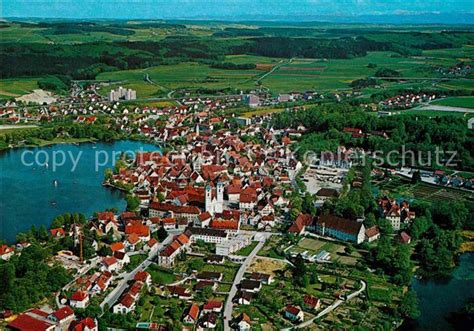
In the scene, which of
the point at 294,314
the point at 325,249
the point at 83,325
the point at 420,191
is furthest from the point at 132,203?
the point at 420,191

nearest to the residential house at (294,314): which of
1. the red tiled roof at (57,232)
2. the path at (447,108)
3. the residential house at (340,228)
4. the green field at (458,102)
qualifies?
the residential house at (340,228)

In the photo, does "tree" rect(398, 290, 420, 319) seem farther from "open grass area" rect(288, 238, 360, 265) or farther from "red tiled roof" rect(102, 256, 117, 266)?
"red tiled roof" rect(102, 256, 117, 266)

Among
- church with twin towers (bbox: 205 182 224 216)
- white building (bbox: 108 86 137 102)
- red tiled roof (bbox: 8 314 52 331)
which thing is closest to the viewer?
red tiled roof (bbox: 8 314 52 331)

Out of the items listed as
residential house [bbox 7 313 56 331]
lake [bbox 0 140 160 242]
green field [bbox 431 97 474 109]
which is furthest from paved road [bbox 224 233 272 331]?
green field [bbox 431 97 474 109]

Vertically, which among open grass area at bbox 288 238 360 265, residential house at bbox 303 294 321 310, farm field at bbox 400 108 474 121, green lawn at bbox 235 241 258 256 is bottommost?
green lawn at bbox 235 241 258 256

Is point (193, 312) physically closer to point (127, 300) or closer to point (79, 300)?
point (127, 300)

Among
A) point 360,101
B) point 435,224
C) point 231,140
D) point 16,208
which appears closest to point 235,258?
point 435,224
